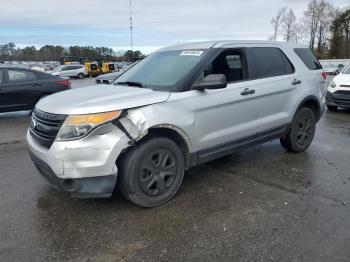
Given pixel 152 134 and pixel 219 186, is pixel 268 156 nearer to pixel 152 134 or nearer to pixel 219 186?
pixel 219 186

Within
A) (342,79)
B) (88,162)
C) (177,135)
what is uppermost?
(342,79)

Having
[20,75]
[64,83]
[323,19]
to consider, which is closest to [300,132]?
[64,83]

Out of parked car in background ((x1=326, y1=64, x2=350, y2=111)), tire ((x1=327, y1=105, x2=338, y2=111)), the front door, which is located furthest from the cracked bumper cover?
tire ((x1=327, y1=105, x2=338, y2=111))

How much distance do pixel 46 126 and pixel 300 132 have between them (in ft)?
13.5

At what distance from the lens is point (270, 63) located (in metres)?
5.46

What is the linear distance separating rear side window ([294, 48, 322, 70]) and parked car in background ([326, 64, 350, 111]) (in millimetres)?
5022

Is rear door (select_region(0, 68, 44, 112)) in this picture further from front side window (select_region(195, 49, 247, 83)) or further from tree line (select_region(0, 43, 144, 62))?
tree line (select_region(0, 43, 144, 62))

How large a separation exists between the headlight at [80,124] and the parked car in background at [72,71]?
120ft

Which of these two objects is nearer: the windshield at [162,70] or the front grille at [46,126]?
the front grille at [46,126]

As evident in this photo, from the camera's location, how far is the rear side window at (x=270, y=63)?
524 centimetres

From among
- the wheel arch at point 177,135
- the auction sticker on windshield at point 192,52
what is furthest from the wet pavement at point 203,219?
the auction sticker on windshield at point 192,52

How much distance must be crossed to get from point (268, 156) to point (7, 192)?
3958mm

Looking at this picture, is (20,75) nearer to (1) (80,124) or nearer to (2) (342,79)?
(1) (80,124)

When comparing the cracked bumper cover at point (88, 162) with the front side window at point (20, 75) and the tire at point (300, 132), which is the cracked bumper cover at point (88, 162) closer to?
the tire at point (300, 132)
